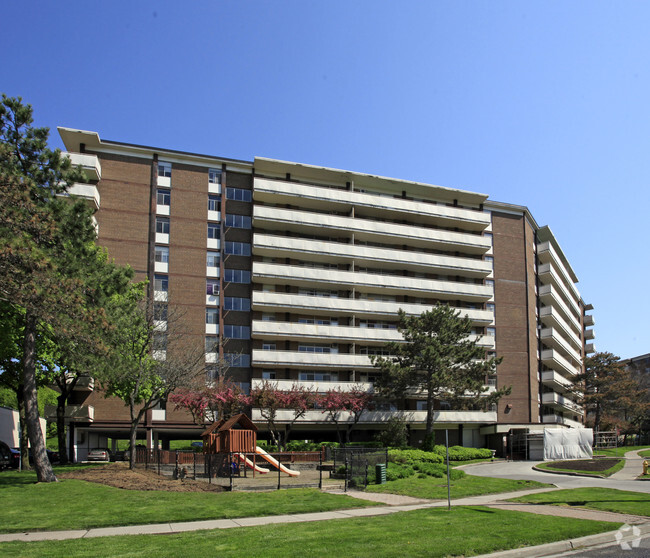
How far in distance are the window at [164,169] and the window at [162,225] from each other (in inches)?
169

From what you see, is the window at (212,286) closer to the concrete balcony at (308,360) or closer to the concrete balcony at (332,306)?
the concrete balcony at (332,306)

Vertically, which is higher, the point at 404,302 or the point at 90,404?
the point at 404,302

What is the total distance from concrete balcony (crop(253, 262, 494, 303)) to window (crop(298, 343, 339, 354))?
5.82 metres

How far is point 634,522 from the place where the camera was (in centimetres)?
1672

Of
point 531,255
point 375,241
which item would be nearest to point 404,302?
point 375,241

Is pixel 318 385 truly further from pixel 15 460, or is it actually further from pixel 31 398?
pixel 31 398

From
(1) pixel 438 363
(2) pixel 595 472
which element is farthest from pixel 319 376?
(2) pixel 595 472

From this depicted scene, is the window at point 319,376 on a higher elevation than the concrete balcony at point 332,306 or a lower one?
lower

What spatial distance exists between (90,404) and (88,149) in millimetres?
22582

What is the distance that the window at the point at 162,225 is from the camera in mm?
57188

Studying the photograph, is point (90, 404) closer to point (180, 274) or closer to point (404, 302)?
point (180, 274)

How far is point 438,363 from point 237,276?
803 inches

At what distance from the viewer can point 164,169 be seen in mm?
58688

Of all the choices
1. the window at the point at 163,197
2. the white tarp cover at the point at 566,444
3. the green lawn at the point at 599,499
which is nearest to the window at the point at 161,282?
the window at the point at 163,197
